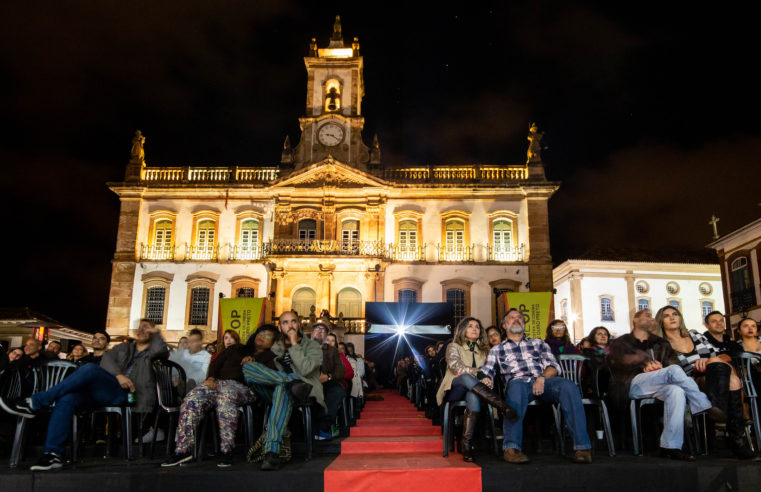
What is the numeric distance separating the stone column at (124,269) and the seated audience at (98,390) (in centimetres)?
1900

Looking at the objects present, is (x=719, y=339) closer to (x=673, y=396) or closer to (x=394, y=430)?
(x=673, y=396)

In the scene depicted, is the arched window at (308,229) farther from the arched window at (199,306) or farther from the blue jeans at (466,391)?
the blue jeans at (466,391)

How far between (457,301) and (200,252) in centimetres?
1100

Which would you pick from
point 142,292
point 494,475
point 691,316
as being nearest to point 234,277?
point 142,292

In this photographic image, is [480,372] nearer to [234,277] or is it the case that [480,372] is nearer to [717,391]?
[717,391]

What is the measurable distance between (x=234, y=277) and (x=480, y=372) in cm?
1954

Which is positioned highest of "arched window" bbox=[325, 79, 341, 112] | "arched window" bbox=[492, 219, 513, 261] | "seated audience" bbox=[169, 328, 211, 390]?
"arched window" bbox=[325, 79, 341, 112]

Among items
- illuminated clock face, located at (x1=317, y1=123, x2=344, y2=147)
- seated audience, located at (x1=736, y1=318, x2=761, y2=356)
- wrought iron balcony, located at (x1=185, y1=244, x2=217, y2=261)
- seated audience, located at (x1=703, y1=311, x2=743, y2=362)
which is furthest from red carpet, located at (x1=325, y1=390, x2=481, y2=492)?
illuminated clock face, located at (x1=317, y1=123, x2=344, y2=147)

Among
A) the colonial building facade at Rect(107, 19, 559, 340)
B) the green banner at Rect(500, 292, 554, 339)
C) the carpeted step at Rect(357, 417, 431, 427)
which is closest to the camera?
the carpeted step at Rect(357, 417, 431, 427)

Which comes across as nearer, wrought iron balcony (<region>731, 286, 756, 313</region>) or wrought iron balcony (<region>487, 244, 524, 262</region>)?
wrought iron balcony (<region>731, 286, 756, 313</region>)

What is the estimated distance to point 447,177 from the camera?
83.8 feet

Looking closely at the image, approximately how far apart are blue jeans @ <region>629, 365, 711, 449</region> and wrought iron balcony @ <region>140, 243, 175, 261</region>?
2194 centimetres

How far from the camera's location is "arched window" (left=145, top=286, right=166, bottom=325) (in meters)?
23.9

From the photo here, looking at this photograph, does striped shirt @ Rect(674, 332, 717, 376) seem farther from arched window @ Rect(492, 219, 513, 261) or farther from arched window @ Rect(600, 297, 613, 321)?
arched window @ Rect(600, 297, 613, 321)
